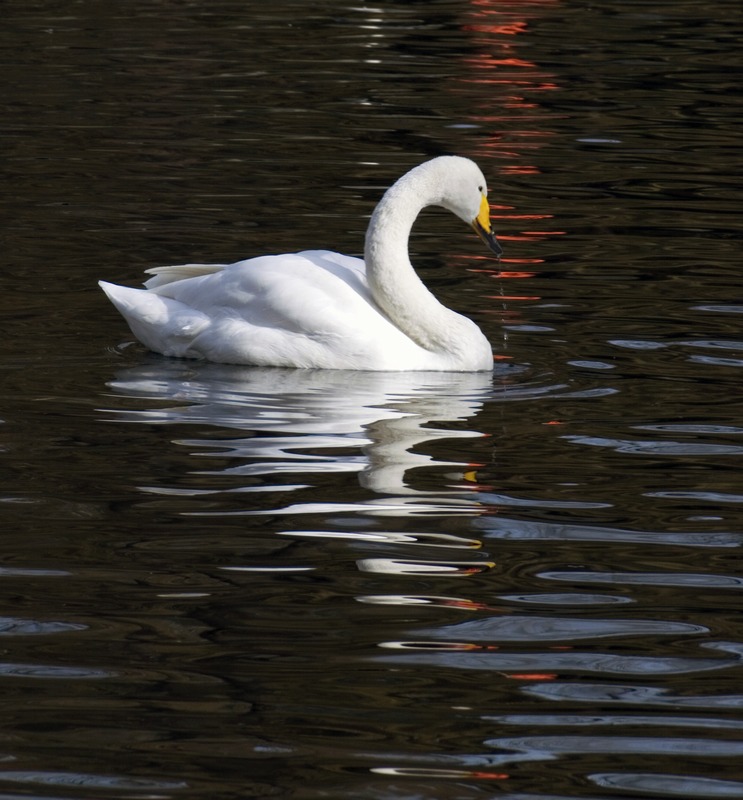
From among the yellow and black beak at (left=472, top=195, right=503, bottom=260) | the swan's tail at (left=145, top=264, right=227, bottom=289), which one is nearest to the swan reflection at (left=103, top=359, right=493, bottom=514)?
the swan's tail at (left=145, top=264, right=227, bottom=289)

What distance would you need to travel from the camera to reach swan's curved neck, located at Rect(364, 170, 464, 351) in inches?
325

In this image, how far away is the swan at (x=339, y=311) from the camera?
319 inches

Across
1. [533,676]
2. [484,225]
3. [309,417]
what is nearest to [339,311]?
[309,417]

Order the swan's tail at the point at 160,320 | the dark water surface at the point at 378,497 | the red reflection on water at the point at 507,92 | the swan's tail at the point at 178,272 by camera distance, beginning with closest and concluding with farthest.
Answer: the dark water surface at the point at 378,497, the swan's tail at the point at 160,320, the swan's tail at the point at 178,272, the red reflection on water at the point at 507,92

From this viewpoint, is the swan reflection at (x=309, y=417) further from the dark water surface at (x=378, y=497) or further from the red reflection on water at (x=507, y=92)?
the red reflection on water at (x=507, y=92)

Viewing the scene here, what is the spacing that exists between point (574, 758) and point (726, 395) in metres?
3.80

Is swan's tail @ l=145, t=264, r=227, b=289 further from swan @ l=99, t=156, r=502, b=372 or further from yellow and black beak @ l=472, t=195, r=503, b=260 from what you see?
yellow and black beak @ l=472, t=195, r=503, b=260

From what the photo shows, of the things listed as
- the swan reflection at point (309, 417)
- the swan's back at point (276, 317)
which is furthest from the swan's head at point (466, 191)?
the swan reflection at point (309, 417)

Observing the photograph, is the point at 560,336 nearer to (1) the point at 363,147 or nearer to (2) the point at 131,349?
(2) the point at 131,349

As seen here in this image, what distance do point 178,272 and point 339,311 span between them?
1075mm

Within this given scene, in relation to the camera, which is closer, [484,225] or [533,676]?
[533,676]

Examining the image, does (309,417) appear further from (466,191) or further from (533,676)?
(533,676)

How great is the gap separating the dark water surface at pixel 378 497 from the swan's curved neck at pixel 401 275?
0.87 ft

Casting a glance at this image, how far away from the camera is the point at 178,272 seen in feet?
29.0
